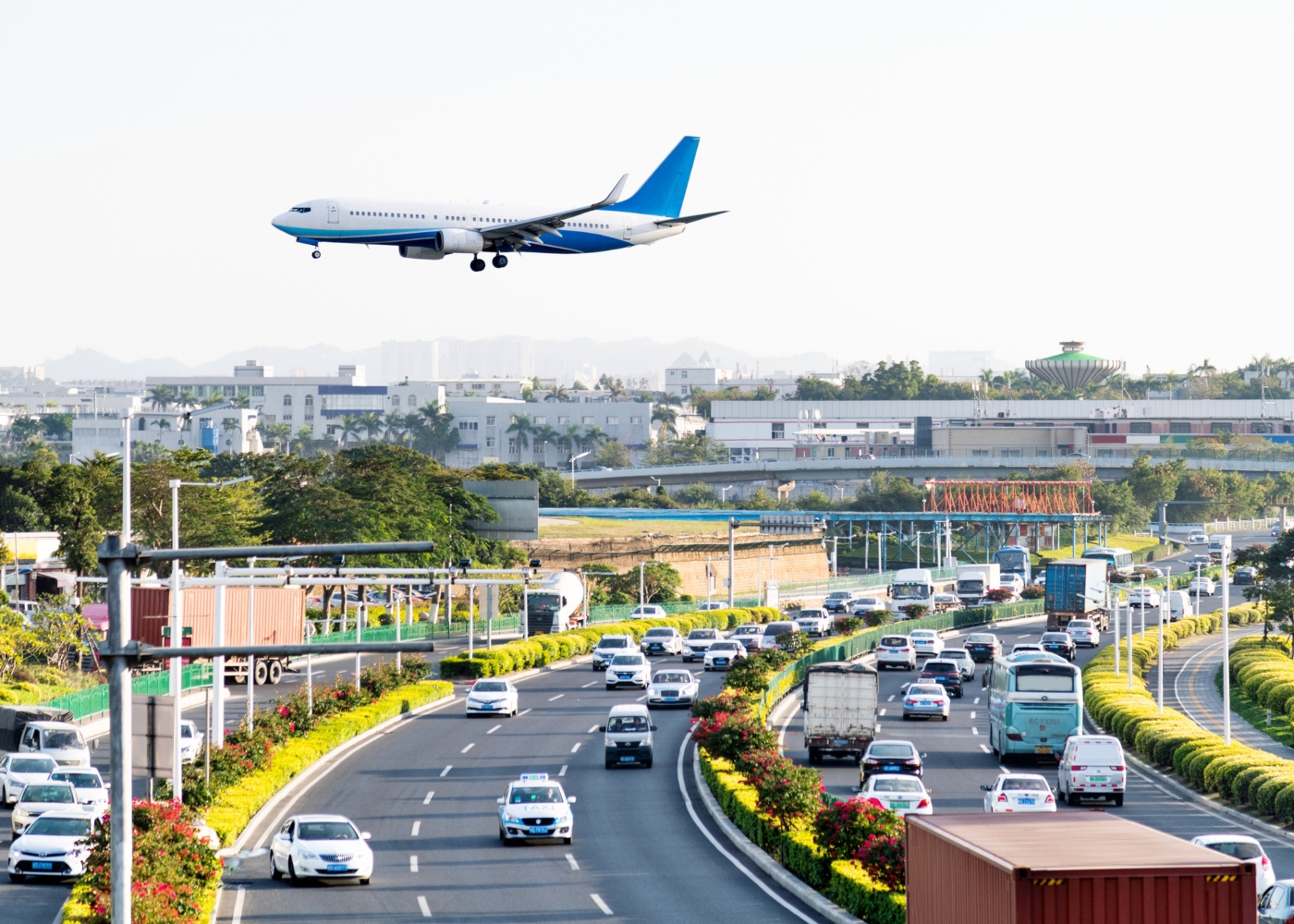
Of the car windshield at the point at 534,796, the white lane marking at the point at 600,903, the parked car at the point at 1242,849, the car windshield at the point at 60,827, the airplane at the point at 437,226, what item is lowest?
the white lane marking at the point at 600,903

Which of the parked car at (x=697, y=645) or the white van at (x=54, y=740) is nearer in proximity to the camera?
the white van at (x=54, y=740)

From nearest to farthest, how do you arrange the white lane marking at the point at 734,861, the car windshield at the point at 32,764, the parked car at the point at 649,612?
the white lane marking at the point at 734,861 → the car windshield at the point at 32,764 → the parked car at the point at 649,612

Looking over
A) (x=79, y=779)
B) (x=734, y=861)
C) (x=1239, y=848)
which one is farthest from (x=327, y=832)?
(x=1239, y=848)

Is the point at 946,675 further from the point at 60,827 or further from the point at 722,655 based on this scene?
the point at 60,827

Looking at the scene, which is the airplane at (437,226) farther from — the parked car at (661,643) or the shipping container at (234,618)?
the parked car at (661,643)

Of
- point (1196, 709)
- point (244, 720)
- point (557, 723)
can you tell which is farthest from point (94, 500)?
point (1196, 709)

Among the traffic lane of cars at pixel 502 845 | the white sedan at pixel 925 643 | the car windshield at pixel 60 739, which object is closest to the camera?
the traffic lane of cars at pixel 502 845

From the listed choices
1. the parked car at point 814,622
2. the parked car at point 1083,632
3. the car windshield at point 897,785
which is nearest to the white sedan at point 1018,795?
the car windshield at point 897,785
